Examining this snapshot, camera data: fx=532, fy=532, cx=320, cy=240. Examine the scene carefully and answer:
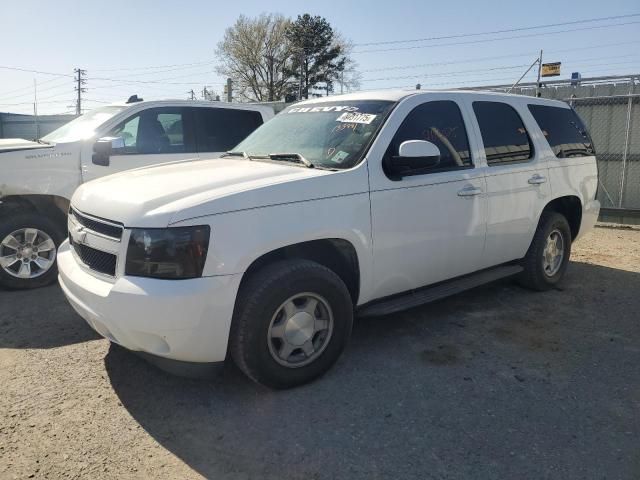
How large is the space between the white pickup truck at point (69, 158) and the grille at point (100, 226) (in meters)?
2.48

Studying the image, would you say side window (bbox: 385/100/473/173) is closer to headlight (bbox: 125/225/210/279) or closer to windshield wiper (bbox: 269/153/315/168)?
windshield wiper (bbox: 269/153/315/168)

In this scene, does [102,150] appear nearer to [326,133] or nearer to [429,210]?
[326,133]

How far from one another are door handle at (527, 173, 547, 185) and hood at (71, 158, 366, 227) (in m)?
2.28

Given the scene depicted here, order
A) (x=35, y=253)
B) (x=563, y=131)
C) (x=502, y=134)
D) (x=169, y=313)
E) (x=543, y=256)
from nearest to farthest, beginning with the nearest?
(x=169, y=313) < (x=502, y=134) < (x=543, y=256) < (x=563, y=131) < (x=35, y=253)

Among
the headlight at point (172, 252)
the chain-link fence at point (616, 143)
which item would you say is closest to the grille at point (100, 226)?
the headlight at point (172, 252)

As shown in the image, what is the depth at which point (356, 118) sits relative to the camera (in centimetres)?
397

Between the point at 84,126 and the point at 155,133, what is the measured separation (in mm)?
808

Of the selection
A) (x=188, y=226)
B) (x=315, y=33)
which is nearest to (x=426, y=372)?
(x=188, y=226)

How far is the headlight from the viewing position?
9.41 feet

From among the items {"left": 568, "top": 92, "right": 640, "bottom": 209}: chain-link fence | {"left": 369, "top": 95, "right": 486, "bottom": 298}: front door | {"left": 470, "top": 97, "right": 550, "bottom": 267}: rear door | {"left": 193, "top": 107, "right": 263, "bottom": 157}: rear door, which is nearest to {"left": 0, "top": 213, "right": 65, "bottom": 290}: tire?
{"left": 193, "top": 107, "right": 263, "bottom": 157}: rear door

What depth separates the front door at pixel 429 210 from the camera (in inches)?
146

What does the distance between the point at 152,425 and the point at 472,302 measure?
10.9 feet

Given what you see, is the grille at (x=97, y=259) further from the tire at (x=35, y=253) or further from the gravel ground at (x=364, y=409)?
the tire at (x=35, y=253)

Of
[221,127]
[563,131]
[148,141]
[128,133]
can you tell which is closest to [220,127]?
[221,127]
